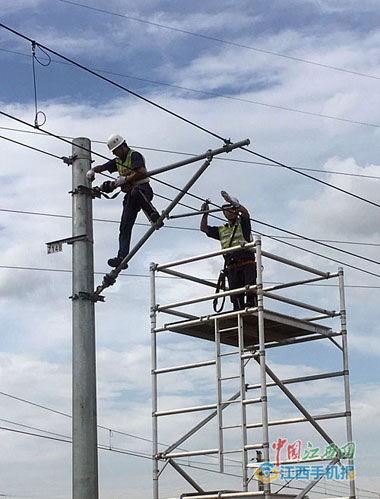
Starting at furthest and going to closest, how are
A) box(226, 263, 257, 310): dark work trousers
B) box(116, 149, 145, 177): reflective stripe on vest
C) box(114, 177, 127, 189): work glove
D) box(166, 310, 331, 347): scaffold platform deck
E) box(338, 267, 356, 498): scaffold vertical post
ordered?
box(116, 149, 145, 177): reflective stripe on vest → box(114, 177, 127, 189): work glove → box(226, 263, 257, 310): dark work trousers → box(166, 310, 331, 347): scaffold platform deck → box(338, 267, 356, 498): scaffold vertical post

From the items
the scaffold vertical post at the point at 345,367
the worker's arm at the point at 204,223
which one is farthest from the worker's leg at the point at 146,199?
the scaffold vertical post at the point at 345,367

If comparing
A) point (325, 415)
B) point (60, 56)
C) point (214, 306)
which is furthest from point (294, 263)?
point (60, 56)

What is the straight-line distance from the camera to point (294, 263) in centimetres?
1538

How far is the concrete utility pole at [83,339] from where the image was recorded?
49.4 ft

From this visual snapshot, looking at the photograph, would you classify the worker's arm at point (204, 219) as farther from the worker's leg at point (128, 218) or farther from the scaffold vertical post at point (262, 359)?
the scaffold vertical post at point (262, 359)

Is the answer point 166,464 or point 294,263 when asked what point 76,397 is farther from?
point 294,263

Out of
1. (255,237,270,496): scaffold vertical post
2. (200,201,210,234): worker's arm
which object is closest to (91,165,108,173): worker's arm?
(200,201,210,234): worker's arm

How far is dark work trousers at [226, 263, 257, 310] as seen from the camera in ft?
51.0

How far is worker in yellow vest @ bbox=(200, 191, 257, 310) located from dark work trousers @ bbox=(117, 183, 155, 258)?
1166 millimetres

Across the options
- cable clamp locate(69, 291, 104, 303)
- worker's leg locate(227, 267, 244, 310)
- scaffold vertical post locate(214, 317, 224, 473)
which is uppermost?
worker's leg locate(227, 267, 244, 310)

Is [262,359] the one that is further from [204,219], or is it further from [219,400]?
[204,219]

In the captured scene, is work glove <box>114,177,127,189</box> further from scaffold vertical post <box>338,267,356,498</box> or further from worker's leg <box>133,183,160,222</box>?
scaffold vertical post <box>338,267,356,498</box>

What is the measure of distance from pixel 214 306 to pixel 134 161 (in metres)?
2.85

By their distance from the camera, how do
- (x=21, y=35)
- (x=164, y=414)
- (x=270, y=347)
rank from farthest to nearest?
(x=270, y=347) < (x=21, y=35) < (x=164, y=414)
